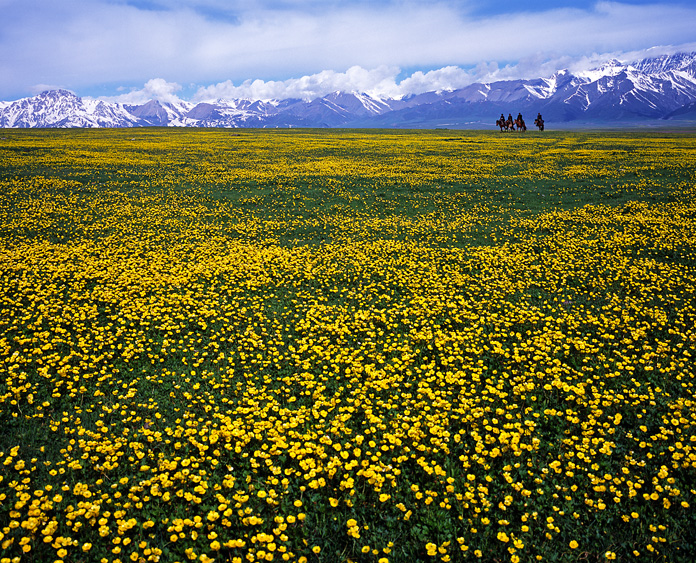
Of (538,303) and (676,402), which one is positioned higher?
(538,303)

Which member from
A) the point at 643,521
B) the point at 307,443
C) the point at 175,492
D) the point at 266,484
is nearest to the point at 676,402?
the point at 643,521

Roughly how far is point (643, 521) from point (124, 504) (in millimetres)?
6629

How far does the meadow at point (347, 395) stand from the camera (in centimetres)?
482

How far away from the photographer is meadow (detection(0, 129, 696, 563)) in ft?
15.8

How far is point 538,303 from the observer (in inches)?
424

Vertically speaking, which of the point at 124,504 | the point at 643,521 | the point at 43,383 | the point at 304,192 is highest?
the point at 304,192

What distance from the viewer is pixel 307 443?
5863 mm

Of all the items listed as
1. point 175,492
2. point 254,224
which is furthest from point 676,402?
point 254,224

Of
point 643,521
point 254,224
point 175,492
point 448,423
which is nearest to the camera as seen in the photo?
point 643,521

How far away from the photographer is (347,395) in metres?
7.30

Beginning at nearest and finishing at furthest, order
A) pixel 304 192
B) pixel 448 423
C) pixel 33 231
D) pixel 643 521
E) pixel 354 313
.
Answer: pixel 643 521 → pixel 448 423 → pixel 354 313 → pixel 33 231 → pixel 304 192

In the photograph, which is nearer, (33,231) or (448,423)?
(448,423)

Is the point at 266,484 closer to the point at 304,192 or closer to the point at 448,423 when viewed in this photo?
the point at 448,423

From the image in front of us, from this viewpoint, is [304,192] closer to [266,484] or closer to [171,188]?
[171,188]
